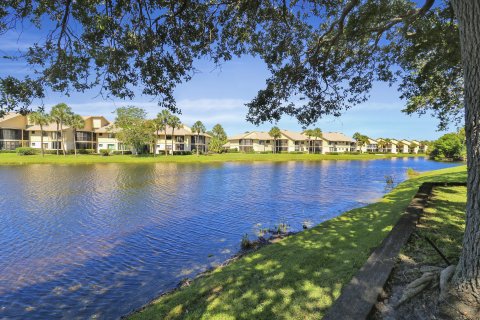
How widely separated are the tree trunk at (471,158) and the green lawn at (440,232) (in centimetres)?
178

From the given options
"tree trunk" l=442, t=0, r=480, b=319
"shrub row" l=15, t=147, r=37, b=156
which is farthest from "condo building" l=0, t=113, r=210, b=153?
"tree trunk" l=442, t=0, r=480, b=319

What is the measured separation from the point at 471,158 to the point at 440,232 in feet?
15.8

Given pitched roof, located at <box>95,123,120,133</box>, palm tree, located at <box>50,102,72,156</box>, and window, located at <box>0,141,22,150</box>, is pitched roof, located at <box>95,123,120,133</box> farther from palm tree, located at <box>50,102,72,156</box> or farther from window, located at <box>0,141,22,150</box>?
window, located at <box>0,141,22,150</box>

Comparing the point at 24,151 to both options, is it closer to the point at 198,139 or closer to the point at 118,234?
the point at 198,139

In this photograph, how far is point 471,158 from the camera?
3.88m

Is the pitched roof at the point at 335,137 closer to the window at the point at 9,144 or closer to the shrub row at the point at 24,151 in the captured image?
the shrub row at the point at 24,151

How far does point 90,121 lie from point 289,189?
3376 inches

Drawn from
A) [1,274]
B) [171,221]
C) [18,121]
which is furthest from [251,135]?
[1,274]

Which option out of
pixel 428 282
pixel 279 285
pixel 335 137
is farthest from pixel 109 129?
pixel 335 137

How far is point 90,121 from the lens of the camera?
92.6m

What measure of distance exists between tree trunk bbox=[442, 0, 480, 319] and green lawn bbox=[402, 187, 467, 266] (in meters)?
1.78

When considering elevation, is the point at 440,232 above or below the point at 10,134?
below

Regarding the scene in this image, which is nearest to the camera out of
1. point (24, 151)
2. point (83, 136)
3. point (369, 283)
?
point (369, 283)

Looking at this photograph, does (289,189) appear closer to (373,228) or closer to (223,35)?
(373,228)
